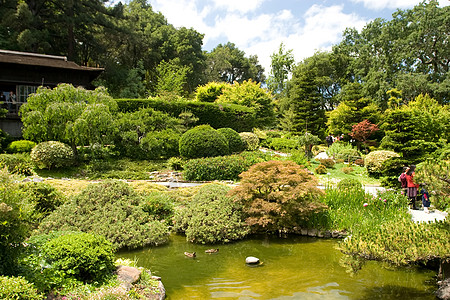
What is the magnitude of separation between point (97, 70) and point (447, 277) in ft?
72.9

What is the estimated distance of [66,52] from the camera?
3097 centimetres

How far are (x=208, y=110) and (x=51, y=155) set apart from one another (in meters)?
11.2

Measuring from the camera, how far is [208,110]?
23172 millimetres

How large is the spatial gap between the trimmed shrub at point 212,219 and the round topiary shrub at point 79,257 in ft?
10.4

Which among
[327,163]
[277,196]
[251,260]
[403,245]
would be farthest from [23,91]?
[403,245]

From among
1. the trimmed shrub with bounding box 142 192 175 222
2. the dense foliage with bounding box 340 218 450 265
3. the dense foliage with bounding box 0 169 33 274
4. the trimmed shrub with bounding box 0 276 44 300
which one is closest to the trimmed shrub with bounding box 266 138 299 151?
the trimmed shrub with bounding box 142 192 175 222

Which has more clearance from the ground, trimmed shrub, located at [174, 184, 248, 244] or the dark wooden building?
the dark wooden building

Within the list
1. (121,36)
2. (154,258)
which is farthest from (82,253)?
(121,36)

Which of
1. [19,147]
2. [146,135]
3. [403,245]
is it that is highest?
[146,135]

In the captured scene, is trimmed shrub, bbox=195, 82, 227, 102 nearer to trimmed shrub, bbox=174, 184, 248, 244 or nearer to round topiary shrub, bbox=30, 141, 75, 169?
round topiary shrub, bbox=30, 141, 75, 169

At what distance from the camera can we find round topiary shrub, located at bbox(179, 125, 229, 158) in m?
16.2

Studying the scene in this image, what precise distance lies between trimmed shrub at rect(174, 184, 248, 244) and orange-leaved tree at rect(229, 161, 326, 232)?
303 mm

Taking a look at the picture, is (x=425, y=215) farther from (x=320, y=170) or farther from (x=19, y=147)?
(x=19, y=147)

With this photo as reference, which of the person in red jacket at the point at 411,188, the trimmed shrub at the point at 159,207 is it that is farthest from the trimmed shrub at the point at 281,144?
the trimmed shrub at the point at 159,207
